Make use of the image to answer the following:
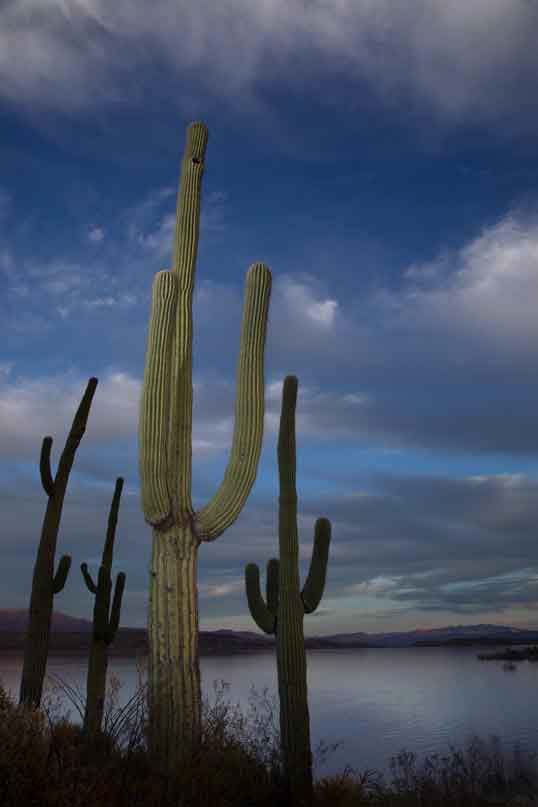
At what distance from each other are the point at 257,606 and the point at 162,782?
8.31ft

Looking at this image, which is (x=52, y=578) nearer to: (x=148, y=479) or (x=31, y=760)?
(x=148, y=479)

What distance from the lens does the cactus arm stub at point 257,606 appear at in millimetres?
7656

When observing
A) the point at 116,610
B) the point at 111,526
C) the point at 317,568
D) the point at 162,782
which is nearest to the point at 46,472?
the point at 111,526

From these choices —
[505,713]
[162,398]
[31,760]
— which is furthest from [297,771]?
[505,713]

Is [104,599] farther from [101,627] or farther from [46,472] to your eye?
[46,472]

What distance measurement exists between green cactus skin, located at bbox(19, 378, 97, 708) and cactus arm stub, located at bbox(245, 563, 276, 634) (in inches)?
114

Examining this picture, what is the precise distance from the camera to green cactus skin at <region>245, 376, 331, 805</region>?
269 inches

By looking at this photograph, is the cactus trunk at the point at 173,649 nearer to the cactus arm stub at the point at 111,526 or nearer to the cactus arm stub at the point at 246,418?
the cactus arm stub at the point at 246,418

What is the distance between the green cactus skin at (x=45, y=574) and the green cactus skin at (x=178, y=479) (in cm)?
274

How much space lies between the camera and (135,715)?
20.1 ft

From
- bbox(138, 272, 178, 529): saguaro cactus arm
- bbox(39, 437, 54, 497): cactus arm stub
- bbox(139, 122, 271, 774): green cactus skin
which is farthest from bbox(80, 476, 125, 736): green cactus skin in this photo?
bbox(138, 272, 178, 529): saguaro cactus arm

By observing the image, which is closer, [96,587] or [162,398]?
[162,398]

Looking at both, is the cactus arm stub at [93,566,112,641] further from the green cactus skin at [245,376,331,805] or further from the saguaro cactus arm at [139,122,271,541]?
the saguaro cactus arm at [139,122,271,541]

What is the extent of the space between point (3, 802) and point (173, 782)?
1.44 m
